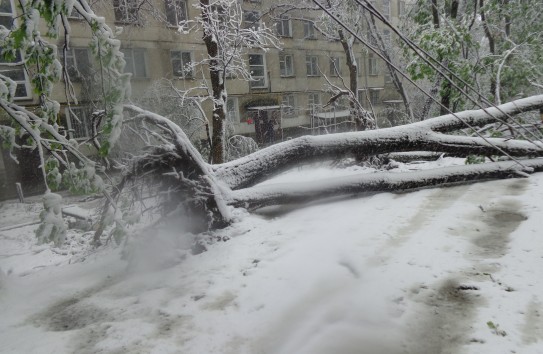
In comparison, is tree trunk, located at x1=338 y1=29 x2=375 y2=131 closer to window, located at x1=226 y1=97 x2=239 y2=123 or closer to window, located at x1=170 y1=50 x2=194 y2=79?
window, located at x1=170 y1=50 x2=194 y2=79

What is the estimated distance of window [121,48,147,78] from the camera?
17453 millimetres

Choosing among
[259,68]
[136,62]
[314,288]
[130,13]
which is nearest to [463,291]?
[314,288]

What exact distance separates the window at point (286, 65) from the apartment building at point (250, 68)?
0.06 meters

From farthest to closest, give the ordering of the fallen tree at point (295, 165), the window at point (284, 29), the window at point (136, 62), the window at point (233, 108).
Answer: the window at point (284, 29), the window at point (233, 108), the window at point (136, 62), the fallen tree at point (295, 165)

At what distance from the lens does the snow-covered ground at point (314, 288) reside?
8.50ft

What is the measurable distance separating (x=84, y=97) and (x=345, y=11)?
1054 centimetres

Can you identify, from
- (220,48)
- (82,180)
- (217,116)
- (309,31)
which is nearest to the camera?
(82,180)

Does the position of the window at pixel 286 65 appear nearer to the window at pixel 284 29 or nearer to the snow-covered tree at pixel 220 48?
the window at pixel 284 29

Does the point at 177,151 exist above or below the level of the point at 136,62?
below

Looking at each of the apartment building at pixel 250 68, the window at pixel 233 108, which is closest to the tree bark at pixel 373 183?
the apartment building at pixel 250 68

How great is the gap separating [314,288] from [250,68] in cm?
2115

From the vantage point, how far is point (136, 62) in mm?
18094

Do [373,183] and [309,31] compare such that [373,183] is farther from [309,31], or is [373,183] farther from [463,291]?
[309,31]

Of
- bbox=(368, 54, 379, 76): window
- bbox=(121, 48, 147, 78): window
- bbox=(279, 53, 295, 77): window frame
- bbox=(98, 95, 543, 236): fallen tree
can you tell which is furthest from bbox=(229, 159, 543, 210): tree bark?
bbox=(368, 54, 379, 76): window
